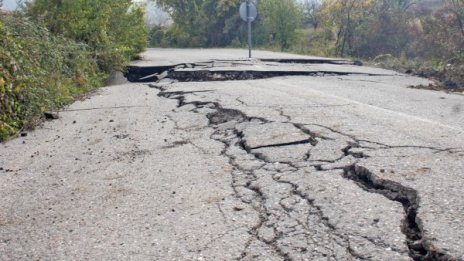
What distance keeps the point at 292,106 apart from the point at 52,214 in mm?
4793

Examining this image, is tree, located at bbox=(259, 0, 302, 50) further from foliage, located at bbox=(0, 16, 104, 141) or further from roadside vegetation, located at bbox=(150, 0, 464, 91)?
foliage, located at bbox=(0, 16, 104, 141)

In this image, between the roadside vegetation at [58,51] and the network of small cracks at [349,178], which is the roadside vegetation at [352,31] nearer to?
the network of small cracks at [349,178]

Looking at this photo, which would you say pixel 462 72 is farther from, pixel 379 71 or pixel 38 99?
pixel 38 99

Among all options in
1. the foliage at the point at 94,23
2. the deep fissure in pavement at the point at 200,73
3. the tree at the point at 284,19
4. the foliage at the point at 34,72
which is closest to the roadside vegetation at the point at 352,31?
the tree at the point at 284,19

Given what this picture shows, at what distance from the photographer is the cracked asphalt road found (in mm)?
3520

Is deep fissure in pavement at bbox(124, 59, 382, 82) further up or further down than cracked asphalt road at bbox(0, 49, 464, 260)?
further down

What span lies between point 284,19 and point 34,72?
26.3 meters

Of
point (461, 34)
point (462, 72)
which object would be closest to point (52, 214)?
point (462, 72)

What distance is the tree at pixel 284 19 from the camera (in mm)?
34344

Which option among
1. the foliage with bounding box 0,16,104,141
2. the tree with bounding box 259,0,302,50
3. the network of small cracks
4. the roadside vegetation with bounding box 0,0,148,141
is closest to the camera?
the network of small cracks

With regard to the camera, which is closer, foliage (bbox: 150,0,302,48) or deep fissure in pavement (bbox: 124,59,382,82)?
deep fissure in pavement (bbox: 124,59,382,82)

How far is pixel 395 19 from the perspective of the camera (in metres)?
26.2

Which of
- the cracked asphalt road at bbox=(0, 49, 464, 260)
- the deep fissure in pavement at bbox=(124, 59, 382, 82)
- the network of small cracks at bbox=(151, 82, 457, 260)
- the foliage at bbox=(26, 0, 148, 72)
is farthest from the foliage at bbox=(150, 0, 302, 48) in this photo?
the network of small cracks at bbox=(151, 82, 457, 260)

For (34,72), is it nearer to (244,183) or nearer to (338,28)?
(244,183)
